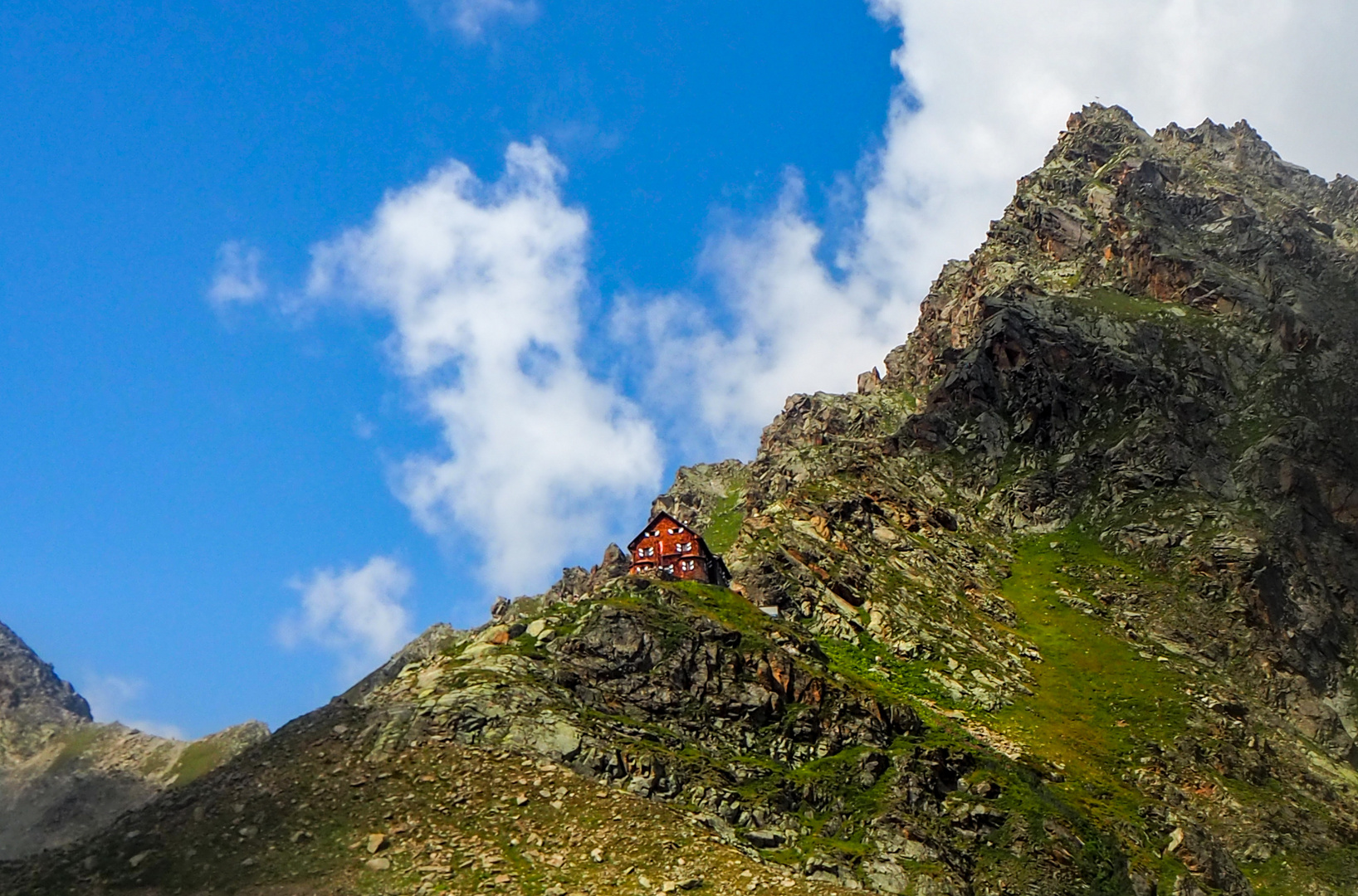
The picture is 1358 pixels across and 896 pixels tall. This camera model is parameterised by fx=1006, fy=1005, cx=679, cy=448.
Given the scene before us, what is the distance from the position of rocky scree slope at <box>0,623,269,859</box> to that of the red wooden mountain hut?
86069 millimetres

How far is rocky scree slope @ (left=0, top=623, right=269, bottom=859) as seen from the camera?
498 feet

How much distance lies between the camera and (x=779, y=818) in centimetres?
4588

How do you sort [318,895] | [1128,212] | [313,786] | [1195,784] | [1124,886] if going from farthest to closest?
[1128,212] < [1195,784] < [1124,886] < [313,786] < [318,895]

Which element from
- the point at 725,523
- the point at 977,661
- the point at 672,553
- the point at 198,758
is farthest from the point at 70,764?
the point at 977,661

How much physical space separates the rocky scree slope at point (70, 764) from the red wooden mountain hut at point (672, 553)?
86.1 metres

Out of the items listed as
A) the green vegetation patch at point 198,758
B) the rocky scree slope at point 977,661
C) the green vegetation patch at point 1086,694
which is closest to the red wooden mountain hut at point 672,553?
the rocky scree slope at point 977,661

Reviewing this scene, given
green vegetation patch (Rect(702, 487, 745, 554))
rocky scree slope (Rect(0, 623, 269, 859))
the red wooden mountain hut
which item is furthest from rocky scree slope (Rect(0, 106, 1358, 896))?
rocky scree slope (Rect(0, 623, 269, 859))

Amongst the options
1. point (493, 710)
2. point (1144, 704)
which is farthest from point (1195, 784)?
point (493, 710)

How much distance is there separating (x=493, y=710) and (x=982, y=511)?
252 ft

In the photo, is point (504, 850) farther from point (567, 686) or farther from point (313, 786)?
point (567, 686)

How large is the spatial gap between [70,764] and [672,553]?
139 metres

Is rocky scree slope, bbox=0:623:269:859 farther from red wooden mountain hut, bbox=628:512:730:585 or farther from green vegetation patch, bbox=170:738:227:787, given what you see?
red wooden mountain hut, bbox=628:512:730:585

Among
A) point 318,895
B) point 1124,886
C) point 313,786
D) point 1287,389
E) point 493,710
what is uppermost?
point 1287,389

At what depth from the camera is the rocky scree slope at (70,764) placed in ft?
498
